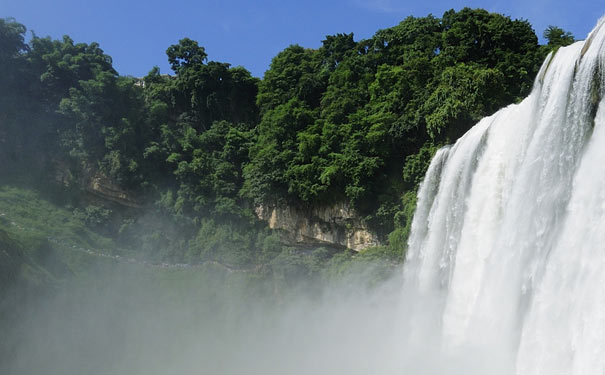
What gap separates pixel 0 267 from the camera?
20.1 m

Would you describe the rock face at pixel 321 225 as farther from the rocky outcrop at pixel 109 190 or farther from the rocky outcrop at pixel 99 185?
the rocky outcrop at pixel 99 185

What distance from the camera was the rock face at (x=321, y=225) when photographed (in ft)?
75.3

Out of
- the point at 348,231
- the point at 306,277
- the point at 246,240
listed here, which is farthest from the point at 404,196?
the point at 246,240

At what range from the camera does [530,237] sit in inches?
387

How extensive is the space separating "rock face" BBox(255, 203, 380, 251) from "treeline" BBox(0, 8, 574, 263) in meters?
0.48

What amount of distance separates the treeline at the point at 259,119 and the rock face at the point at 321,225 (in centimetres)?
48

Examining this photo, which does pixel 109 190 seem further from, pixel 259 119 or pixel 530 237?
pixel 530 237

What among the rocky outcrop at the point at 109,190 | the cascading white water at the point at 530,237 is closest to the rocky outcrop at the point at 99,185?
the rocky outcrop at the point at 109,190

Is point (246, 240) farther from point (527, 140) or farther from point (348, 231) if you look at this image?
point (527, 140)

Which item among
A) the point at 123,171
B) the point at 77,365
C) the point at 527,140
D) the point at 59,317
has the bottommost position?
the point at 77,365

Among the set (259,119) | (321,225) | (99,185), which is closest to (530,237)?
(321,225)

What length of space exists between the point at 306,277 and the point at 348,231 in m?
2.92

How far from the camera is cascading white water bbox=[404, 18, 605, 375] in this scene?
8109 millimetres

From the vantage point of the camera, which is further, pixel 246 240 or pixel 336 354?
pixel 246 240
